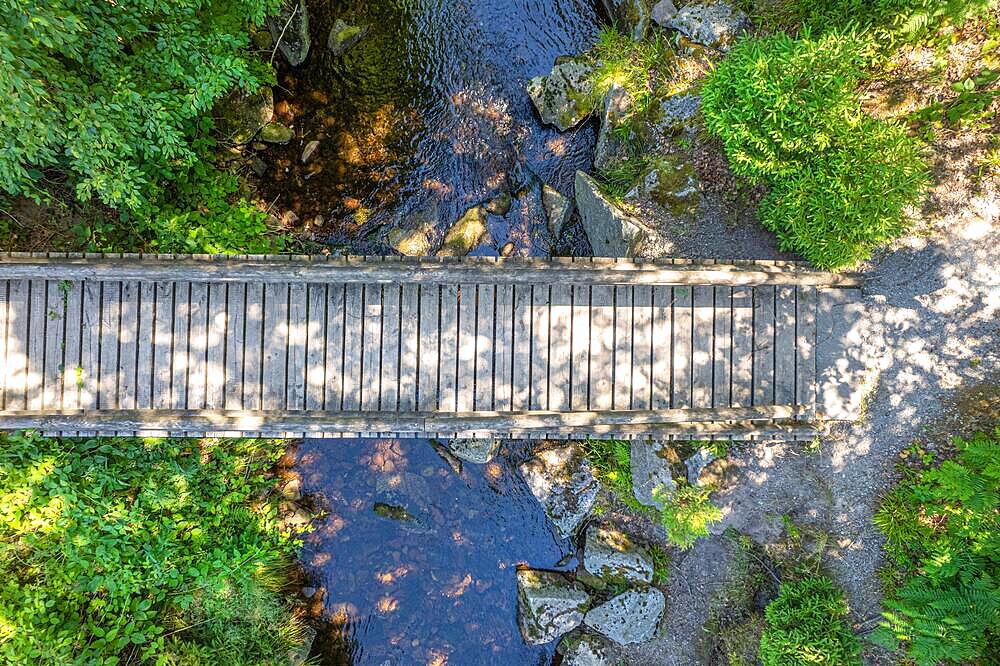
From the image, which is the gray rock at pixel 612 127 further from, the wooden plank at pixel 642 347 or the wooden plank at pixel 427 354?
the wooden plank at pixel 427 354

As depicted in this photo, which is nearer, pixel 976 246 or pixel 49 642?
pixel 49 642

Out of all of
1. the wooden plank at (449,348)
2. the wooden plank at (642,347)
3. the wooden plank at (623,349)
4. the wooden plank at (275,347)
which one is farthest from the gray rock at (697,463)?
the wooden plank at (275,347)

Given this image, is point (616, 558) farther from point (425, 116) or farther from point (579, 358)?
point (425, 116)

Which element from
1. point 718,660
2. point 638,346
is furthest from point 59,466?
point 718,660

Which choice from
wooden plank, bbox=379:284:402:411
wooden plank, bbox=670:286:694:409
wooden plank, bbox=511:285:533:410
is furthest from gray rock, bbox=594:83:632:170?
wooden plank, bbox=379:284:402:411

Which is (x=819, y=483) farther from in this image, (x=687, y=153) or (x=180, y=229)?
(x=180, y=229)

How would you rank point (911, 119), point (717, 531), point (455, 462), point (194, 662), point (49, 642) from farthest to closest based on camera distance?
point (455, 462), point (717, 531), point (194, 662), point (911, 119), point (49, 642)
